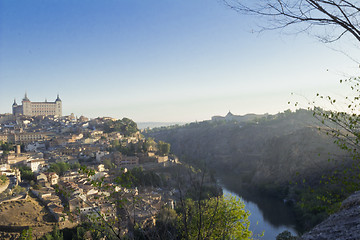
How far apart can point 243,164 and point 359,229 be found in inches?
1561

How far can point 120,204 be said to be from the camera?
3.29 meters

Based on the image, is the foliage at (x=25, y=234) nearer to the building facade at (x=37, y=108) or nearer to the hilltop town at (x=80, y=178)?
the hilltop town at (x=80, y=178)

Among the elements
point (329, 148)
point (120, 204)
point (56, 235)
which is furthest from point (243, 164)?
point (120, 204)

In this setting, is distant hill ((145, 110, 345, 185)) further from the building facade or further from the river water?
the building facade

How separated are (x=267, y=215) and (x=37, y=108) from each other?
6334 centimetres

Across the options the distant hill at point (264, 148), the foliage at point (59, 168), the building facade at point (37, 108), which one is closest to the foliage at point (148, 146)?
the distant hill at point (264, 148)

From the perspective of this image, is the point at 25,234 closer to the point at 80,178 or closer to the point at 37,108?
the point at 80,178

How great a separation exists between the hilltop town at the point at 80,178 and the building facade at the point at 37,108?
13235 mm

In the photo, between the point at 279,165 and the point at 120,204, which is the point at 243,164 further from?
the point at 120,204

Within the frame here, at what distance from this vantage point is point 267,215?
2158cm

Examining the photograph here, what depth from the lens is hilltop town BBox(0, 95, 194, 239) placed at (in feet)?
15.6

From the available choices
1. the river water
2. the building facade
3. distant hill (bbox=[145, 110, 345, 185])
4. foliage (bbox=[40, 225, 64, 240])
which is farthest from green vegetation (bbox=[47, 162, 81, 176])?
the building facade

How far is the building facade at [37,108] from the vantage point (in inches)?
2630

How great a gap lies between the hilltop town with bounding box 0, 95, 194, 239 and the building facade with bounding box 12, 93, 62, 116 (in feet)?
43.4
